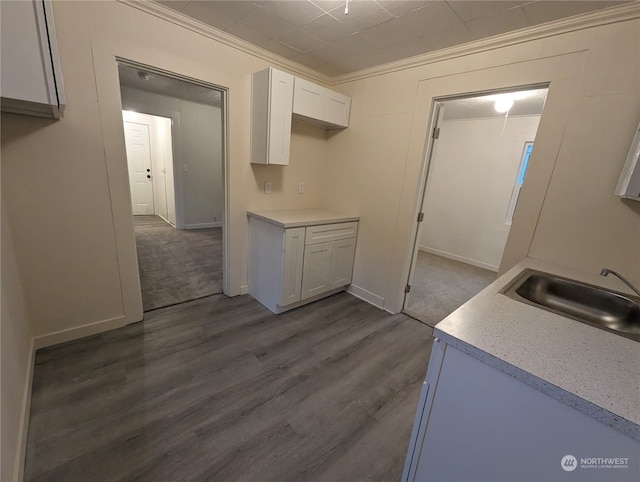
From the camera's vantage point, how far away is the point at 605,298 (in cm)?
139

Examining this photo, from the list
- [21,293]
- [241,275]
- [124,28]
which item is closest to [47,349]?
[21,293]

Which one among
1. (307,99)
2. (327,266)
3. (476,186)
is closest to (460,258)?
(476,186)

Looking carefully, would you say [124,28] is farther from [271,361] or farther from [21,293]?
[271,361]

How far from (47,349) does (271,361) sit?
1.59 metres

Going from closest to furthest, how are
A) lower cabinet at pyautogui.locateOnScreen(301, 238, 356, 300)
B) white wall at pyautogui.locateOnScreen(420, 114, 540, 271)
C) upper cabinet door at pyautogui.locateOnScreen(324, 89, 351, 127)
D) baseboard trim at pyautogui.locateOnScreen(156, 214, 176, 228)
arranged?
lower cabinet at pyautogui.locateOnScreen(301, 238, 356, 300) → upper cabinet door at pyautogui.locateOnScreen(324, 89, 351, 127) → white wall at pyautogui.locateOnScreen(420, 114, 540, 271) → baseboard trim at pyautogui.locateOnScreen(156, 214, 176, 228)

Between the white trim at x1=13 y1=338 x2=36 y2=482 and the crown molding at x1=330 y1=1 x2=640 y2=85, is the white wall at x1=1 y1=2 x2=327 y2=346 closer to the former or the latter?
the white trim at x1=13 y1=338 x2=36 y2=482

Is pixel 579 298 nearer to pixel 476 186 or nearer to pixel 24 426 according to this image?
pixel 24 426

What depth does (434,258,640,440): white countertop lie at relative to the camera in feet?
2.15

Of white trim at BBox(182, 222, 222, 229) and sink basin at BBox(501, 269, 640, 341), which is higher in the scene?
sink basin at BBox(501, 269, 640, 341)

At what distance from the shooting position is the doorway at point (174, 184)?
10.5 feet

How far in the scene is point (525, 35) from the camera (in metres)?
1.76

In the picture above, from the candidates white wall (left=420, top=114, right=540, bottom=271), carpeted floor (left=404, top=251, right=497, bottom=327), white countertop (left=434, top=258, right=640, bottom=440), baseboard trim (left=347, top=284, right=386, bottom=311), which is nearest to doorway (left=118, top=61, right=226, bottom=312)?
baseboard trim (left=347, top=284, right=386, bottom=311)

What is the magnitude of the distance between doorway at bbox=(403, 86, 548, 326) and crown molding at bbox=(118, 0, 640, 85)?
1.46 metres

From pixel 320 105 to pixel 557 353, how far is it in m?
2.61
